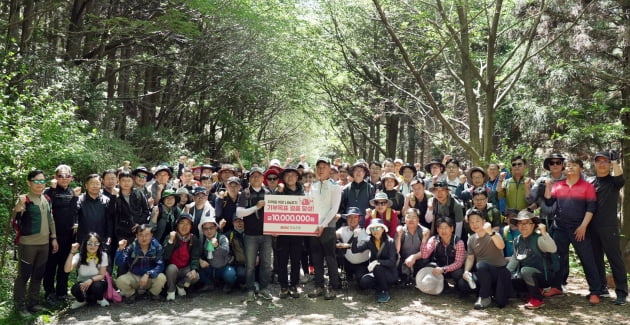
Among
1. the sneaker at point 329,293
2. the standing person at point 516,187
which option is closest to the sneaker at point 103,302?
the sneaker at point 329,293

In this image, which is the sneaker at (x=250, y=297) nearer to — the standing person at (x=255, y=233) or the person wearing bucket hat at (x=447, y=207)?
the standing person at (x=255, y=233)

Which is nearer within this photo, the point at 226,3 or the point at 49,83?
the point at 49,83

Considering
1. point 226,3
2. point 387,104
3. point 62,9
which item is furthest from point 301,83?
point 62,9

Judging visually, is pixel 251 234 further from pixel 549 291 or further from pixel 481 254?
pixel 549 291

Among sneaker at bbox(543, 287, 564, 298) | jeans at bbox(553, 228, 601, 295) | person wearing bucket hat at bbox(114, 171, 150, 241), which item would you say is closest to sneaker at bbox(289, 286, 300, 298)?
person wearing bucket hat at bbox(114, 171, 150, 241)

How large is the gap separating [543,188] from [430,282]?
2.32 m

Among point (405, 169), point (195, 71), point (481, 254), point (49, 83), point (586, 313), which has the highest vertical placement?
point (195, 71)

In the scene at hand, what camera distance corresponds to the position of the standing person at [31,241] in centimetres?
609

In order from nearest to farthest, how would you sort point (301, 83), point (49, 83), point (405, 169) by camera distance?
point (405, 169), point (49, 83), point (301, 83)

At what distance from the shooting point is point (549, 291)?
22.5 ft

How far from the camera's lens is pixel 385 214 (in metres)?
7.54

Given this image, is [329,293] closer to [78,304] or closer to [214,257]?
[214,257]

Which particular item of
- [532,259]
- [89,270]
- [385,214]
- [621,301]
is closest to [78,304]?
[89,270]

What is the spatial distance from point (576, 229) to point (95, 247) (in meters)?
6.90
